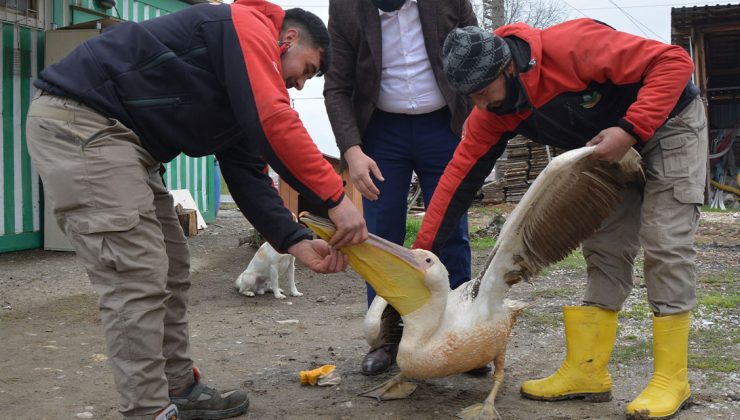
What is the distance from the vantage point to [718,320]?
16.2ft

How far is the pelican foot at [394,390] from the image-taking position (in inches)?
137

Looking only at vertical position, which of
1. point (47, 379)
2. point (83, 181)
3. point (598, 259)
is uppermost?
point (83, 181)

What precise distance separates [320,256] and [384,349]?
1.08 meters

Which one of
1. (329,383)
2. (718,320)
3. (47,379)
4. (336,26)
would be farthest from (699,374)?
(47,379)

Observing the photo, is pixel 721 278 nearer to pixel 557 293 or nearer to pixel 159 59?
pixel 557 293

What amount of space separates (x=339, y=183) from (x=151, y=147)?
77 cm

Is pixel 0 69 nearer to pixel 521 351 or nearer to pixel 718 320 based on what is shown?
pixel 521 351

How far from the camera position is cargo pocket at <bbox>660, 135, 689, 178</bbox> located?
3.14m

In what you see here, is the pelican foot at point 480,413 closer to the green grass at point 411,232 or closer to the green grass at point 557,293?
the green grass at point 557,293

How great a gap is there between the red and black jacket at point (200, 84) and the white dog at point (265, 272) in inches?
140

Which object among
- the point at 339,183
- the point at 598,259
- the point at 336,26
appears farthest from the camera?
the point at 336,26

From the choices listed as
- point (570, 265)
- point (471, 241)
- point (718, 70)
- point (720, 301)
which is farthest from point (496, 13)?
point (720, 301)

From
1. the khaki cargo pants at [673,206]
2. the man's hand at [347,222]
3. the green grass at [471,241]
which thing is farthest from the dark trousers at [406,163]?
the green grass at [471,241]

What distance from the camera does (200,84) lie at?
2771 mm
